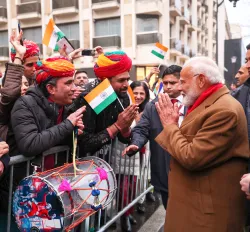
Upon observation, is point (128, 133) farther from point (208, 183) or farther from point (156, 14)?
point (156, 14)

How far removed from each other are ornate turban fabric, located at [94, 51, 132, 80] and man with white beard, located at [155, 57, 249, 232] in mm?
941

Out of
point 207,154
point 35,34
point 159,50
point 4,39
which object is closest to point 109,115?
point 207,154

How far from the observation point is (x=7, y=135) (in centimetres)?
235

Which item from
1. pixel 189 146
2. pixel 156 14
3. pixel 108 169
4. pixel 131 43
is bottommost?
pixel 108 169

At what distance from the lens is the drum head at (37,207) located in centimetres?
199

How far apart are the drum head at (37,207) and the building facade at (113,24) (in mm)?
19079

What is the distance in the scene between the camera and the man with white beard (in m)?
1.97

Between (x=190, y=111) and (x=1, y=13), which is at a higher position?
(x=1, y=13)

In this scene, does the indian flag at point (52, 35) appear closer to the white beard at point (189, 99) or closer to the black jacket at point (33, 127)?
the black jacket at point (33, 127)

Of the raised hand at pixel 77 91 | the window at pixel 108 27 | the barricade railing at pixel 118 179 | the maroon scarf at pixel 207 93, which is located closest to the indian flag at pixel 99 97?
the raised hand at pixel 77 91

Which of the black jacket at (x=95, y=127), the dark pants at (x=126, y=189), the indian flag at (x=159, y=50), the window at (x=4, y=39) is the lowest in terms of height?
the dark pants at (x=126, y=189)

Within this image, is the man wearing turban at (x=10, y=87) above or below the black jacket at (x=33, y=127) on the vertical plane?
above

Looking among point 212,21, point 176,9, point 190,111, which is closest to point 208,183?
point 190,111

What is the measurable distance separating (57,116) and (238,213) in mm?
1604
